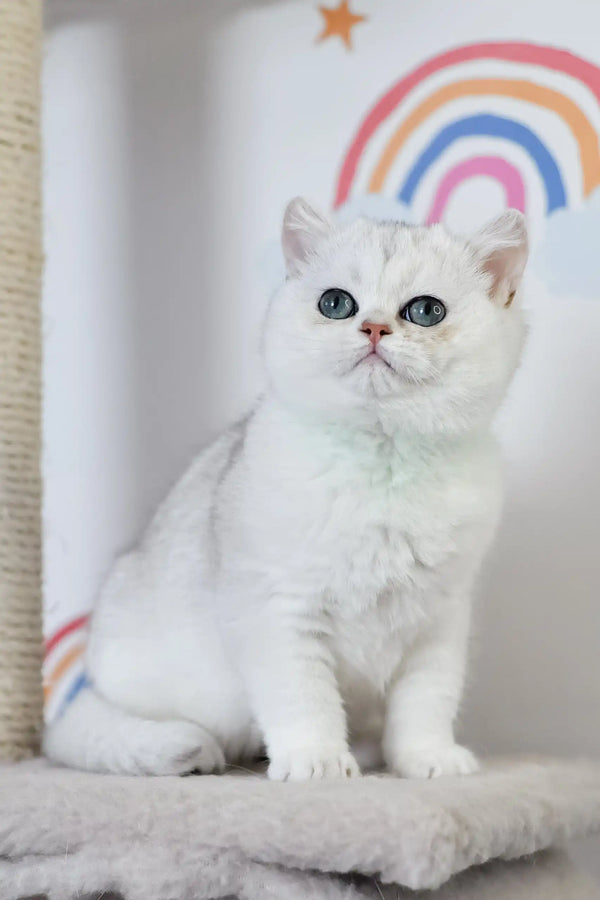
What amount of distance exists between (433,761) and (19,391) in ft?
2.53

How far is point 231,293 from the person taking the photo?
2.06 metres

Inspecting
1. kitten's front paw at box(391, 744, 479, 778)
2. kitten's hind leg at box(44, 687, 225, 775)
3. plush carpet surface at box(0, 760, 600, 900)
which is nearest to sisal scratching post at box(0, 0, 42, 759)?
kitten's hind leg at box(44, 687, 225, 775)

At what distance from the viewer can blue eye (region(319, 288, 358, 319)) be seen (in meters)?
1.30

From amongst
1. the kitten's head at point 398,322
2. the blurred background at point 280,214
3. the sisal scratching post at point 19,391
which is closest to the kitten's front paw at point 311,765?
the kitten's head at point 398,322

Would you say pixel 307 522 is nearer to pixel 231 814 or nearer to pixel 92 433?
pixel 231 814

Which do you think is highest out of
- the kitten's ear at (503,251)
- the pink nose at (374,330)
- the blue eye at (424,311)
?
the kitten's ear at (503,251)

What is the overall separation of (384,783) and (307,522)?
0.31 meters

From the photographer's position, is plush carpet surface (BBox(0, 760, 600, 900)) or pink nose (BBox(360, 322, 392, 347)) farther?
pink nose (BBox(360, 322, 392, 347))

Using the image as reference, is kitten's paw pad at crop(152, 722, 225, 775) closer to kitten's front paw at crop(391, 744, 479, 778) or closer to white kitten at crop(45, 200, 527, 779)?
white kitten at crop(45, 200, 527, 779)

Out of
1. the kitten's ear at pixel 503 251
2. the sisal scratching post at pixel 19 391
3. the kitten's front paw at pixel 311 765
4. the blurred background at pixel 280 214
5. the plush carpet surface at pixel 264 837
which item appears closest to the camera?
the plush carpet surface at pixel 264 837

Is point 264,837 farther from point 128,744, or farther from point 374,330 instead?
point 374,330

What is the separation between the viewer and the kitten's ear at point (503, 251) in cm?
134

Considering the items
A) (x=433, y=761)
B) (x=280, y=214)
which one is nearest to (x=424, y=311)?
(x=433, y=761)

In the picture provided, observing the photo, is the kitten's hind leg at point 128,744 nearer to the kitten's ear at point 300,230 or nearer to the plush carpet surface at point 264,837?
the plush carpet surface at point 264,837
